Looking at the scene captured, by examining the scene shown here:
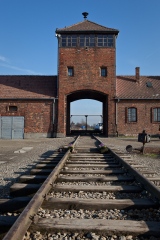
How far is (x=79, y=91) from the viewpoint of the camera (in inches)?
974

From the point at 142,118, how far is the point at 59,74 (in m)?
9.91

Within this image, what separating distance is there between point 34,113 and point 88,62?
7.81 m

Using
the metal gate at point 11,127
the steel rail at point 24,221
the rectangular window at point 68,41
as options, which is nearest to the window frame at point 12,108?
the metal gate at point 11,127

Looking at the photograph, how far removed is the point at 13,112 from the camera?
24219 millimetres

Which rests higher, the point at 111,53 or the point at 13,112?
the point at 111,53

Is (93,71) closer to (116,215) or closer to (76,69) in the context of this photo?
(76,69)

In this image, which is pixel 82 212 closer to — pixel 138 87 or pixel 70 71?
pixel 70 71

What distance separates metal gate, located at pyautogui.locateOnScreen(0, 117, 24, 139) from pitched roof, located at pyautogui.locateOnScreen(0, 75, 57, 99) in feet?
7.73

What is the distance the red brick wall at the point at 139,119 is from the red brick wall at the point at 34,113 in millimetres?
7282

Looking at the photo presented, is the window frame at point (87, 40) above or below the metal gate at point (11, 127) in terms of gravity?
above

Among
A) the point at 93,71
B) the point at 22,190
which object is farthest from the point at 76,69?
the point at 22,190

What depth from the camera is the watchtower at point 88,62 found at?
80.0ft

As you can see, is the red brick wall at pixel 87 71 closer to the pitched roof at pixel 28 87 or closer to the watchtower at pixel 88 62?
the watchtower at pixel 88 62

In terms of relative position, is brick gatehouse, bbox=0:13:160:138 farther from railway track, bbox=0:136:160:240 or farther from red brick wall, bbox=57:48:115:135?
railway track, bbox=0:136:160:240
